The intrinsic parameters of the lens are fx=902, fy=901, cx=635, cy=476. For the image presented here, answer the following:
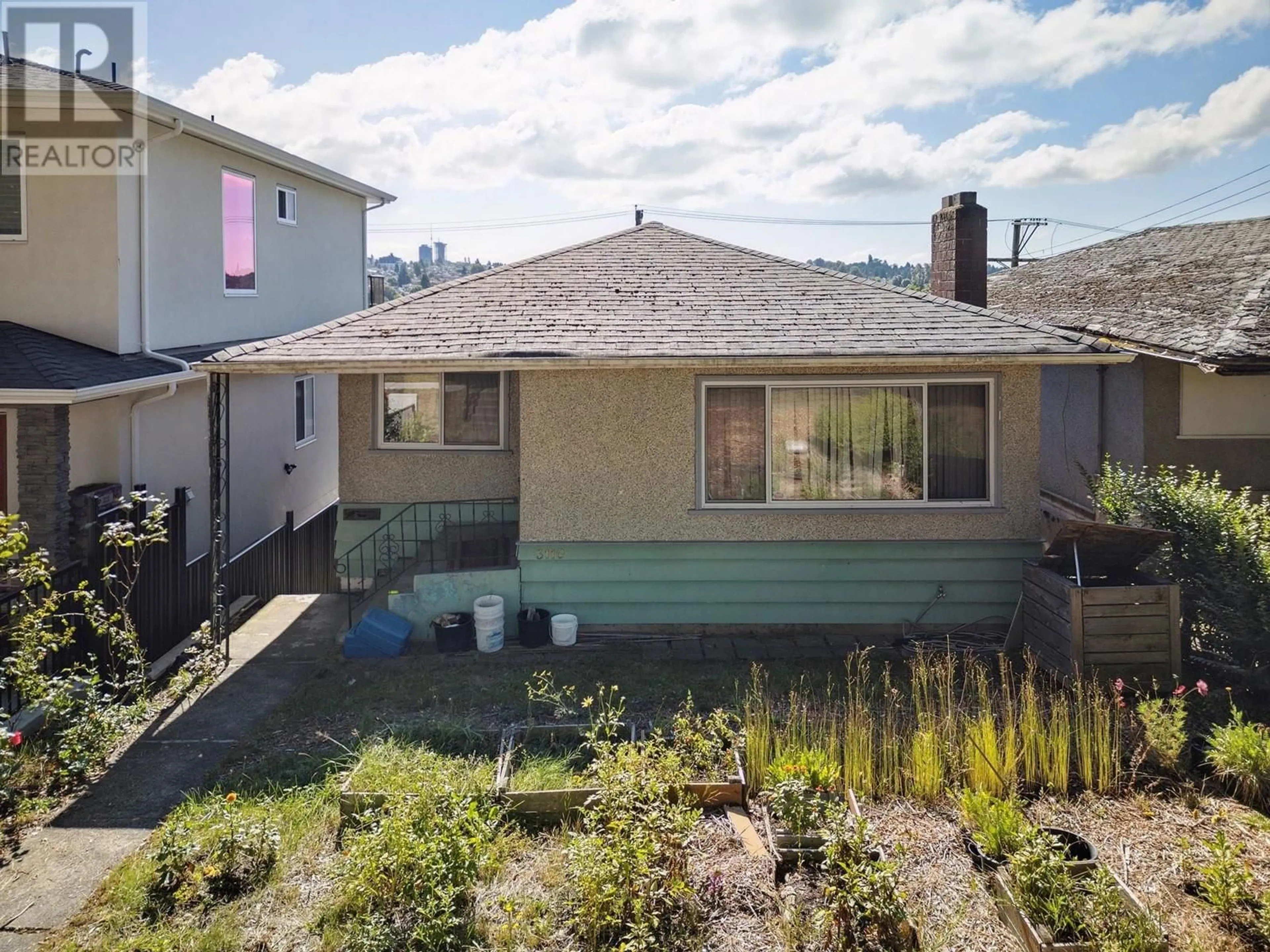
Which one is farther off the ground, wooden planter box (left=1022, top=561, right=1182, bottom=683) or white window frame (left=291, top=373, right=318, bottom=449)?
white window frame (left=291, top=373, right=318, bottom=449)

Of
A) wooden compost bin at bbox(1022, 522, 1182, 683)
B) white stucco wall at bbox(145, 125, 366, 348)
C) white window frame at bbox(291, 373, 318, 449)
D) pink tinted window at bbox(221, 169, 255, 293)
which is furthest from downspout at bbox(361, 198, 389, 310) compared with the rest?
wooden compost bin at bbox(1022, 522, 1182, 683)

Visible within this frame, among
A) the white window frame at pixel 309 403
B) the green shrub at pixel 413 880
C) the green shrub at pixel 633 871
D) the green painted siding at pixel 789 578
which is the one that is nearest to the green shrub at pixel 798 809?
the green shrub at pixel 633 871

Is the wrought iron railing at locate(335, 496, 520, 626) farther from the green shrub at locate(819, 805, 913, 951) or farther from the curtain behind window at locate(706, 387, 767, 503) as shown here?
the green shrub at locate(819, 805, 913, 951)

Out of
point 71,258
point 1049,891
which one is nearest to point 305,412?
point 71,258

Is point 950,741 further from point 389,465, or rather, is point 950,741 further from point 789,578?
point 389,465

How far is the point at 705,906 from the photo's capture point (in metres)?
4.63

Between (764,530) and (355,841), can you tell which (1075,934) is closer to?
(355,841)

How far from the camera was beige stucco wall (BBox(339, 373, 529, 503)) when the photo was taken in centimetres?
1073

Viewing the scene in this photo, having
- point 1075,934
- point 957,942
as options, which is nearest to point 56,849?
point 957,942

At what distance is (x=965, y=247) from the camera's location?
12.3 meters

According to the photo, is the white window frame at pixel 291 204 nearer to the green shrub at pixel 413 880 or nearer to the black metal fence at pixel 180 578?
the black metal fence at pixel 180 578

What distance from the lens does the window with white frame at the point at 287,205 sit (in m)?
15.0

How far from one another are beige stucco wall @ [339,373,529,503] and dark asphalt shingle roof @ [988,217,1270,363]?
27.9ft

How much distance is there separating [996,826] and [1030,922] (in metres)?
0.68
